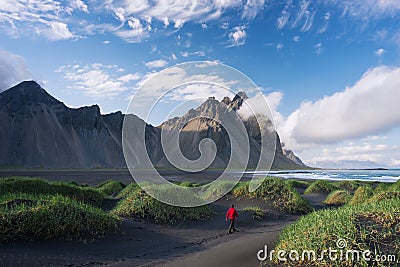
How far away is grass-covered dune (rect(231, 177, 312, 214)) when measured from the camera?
24.7 meters

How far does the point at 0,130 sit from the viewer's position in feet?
317

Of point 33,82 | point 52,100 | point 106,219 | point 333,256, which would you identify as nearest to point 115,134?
point 52,100

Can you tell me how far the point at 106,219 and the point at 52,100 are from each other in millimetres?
111156

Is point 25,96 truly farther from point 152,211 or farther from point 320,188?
point 152,211

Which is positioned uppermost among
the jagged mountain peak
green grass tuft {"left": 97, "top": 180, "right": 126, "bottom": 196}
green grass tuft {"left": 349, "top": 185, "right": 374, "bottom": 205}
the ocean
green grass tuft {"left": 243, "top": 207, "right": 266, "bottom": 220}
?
the jagged mountain peak

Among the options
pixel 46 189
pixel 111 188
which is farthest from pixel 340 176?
pixel 46 189

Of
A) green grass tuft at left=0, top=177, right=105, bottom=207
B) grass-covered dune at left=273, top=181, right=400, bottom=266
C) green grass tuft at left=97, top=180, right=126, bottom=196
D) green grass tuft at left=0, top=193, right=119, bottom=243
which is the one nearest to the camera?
grass-covered dune at left=273, top=181, right=400, bottom=266

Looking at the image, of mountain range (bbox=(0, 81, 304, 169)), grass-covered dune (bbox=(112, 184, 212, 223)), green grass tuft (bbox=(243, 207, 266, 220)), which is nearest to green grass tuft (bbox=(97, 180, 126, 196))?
grass-covered dune (bbox=(112, 184, 212, 223))

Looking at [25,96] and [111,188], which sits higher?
[25,96]

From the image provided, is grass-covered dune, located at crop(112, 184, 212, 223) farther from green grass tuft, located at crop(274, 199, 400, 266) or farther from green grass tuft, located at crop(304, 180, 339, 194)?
green grass tuft, located at crop(304, 180, 339, 194)

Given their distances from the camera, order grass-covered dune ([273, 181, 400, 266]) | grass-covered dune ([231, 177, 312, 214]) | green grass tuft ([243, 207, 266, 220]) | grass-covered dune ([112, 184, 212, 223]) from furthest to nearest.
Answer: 1. grass-covered dune ([231, 177, 312, 214])
2. green grass tuft ([243, 207, 266, 220])
3. grass-covered dune ([112, 184, 212, 223])
4. grass-covered dune ([273, 181, 400, 266])

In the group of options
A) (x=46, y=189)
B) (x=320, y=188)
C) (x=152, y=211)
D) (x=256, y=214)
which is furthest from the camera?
(x=320, y=188)

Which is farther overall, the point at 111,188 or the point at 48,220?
the point at 111,188

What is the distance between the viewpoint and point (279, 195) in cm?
2606
